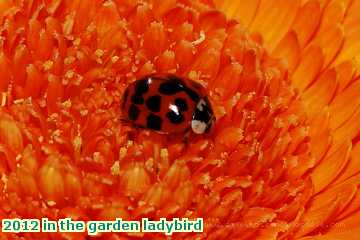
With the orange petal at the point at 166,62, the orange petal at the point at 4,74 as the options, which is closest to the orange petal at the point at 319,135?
the orange petal at the point at 166,62

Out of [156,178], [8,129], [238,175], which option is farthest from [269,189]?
[8,129]

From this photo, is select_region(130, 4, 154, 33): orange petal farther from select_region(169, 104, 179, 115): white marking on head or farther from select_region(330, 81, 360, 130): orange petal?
select_region(330, 81, 360, 130): orange petal

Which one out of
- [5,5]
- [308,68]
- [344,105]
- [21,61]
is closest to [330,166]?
[344,105]

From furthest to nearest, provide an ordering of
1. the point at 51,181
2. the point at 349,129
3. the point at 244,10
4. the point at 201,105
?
the point at 244,10, the point at 349,129, the point at 201,105, the point at 51,181

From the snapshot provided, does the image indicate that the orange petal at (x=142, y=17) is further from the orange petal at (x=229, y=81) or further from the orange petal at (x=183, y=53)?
the orange petal at (x=229, y=81)

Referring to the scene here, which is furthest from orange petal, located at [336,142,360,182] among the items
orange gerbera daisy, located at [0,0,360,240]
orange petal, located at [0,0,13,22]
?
orange petal, located at [0,0,13,22]

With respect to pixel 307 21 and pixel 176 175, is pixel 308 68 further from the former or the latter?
pixel 176 175

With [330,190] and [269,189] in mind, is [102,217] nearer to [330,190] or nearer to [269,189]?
[269,189]
